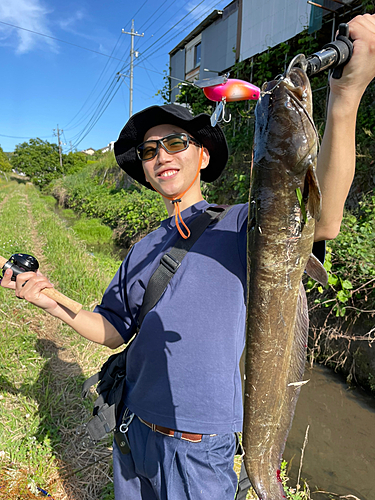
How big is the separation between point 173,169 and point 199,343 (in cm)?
91

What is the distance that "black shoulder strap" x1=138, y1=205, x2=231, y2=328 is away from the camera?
143 cm

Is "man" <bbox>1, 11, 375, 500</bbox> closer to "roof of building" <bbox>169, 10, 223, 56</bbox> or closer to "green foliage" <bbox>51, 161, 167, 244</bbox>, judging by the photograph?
"green foliage" <bbox>51, 161, 167, 244</bbox>

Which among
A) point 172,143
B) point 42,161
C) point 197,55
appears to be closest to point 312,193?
point 172,143

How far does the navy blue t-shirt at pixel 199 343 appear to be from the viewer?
51.1 inches

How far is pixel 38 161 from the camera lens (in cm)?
6856

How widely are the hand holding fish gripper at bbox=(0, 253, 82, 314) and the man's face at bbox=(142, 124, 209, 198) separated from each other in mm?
773

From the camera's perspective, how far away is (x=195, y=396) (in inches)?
51.0

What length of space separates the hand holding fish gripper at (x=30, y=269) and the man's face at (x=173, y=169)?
77cm

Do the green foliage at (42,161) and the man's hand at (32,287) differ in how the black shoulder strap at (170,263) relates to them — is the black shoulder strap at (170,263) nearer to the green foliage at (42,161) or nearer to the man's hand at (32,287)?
the man's hand at (32,287)

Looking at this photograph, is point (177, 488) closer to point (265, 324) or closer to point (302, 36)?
point (265, 324)

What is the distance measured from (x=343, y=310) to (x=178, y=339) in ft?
14.5

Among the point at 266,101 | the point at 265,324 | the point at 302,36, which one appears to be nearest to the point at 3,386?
the point at 265,324

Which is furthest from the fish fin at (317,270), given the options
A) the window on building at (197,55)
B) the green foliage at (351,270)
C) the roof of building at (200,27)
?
the window on building at (197,55)

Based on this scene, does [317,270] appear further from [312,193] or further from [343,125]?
[343,125]
